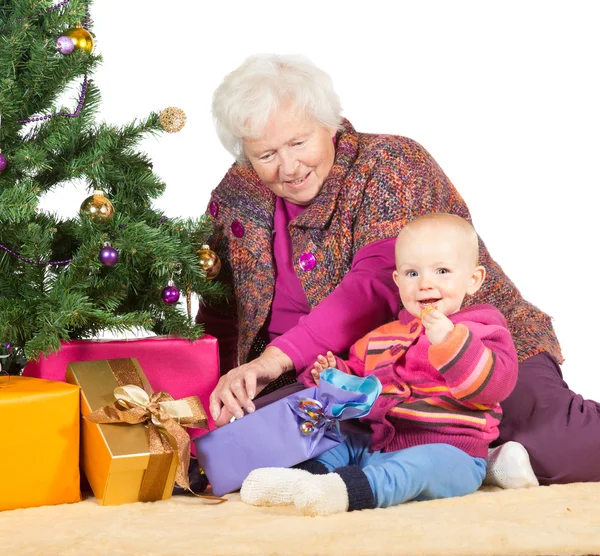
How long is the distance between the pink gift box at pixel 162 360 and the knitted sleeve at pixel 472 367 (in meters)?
0.67

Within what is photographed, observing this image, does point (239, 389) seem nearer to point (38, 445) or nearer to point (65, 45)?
point (38, 445)

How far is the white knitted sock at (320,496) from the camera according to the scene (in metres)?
1.78

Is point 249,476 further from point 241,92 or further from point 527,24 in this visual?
point 527,24

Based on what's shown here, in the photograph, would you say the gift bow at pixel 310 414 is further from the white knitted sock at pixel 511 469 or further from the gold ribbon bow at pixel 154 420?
the white knitted sock at pixel 511 469

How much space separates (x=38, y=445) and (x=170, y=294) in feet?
1.81

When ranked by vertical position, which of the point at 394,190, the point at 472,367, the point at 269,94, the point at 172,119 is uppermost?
the point at 269,94

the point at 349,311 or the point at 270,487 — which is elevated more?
the point at 349,311

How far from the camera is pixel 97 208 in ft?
7.15

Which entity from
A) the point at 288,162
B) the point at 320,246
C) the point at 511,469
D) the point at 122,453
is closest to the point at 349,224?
the point at 320,246

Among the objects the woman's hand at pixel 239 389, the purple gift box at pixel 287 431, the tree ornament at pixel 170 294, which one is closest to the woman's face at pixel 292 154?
the tree ornament at pixel 170 294

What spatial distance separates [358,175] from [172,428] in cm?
91

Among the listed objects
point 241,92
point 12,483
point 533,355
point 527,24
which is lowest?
point 12,483

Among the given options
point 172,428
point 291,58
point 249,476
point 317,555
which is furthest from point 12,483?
point 291,58

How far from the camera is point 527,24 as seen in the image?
12.4 ft
